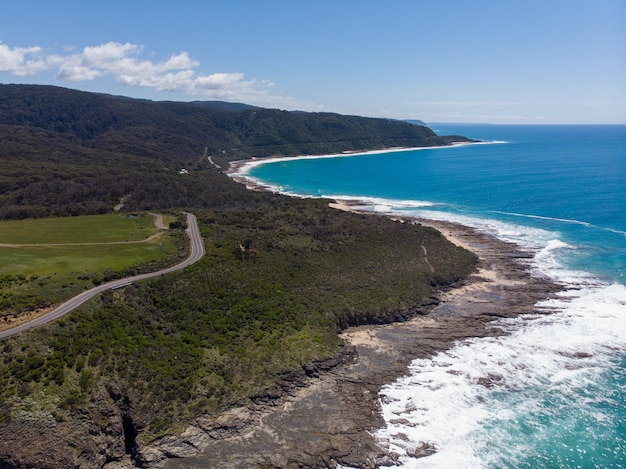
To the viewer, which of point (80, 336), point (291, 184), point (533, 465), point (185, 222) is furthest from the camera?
point (291, 184)

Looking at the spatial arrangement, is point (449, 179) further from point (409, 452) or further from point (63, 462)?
point (63, 462)

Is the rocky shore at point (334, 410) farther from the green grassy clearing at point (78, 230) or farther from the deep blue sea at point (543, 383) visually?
the green grassy clearing at point (78, 230)

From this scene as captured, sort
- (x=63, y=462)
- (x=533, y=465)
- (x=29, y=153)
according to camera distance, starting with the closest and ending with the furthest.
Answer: (x=63, y=462), (x=533, y=465), (x=29, y=153)

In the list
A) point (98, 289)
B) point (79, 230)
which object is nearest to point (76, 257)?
point (98, 289)

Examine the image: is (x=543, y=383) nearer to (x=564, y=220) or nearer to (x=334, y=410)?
(x=334, y=410)

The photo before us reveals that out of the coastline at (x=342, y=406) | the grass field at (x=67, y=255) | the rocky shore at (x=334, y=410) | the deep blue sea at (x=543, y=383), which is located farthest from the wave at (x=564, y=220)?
the grass field at (x=67, y=255)

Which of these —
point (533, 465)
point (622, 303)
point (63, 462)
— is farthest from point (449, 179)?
point (63, 462)

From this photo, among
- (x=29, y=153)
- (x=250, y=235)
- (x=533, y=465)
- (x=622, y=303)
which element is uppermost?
(x=29, y=153)
